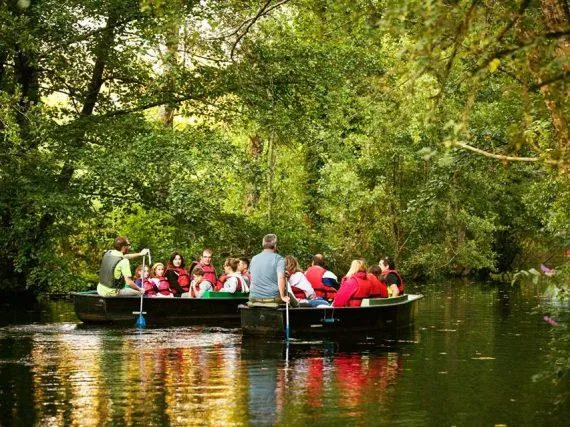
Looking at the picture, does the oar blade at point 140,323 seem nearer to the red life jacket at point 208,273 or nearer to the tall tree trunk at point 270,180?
the red life jacket at point 208,273

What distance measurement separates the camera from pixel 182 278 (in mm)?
20297

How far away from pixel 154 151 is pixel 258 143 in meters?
15.0

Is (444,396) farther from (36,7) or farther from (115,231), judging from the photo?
(115,231)

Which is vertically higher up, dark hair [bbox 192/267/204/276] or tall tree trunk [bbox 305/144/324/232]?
tall tree trunk [bbox 305/144/324/232]

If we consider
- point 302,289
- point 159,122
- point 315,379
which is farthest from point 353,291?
point 159,122

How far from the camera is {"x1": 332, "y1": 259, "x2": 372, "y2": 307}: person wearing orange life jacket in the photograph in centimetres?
1684

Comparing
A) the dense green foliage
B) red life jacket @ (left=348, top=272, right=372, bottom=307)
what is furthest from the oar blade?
red life jacket @ (left=348, top=272, right=372, bottom=307)

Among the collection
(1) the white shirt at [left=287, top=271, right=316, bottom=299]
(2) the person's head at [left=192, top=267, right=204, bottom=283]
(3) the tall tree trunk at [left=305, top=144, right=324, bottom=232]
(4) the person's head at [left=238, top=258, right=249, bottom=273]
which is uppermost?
(3) the tall tree trunk at [left=305, top=144, right=324, bottom=232]

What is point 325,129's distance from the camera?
2227 cm

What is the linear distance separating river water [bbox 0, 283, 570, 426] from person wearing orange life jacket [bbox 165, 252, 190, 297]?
1.78 meters

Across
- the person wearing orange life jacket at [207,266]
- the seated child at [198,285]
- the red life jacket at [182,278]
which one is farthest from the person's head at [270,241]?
the red life jacket at [182,278]

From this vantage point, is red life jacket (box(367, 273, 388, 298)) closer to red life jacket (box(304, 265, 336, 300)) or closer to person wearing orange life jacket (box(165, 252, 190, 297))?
red life jacket (box(304, 265, 336, 300))

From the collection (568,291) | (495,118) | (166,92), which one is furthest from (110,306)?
(568,291)

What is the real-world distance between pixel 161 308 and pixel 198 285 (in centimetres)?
107
